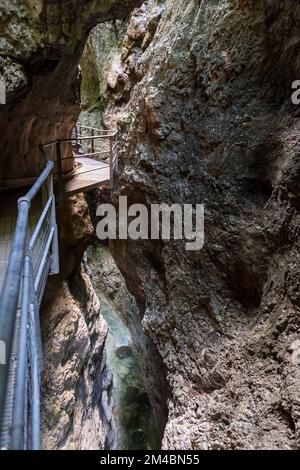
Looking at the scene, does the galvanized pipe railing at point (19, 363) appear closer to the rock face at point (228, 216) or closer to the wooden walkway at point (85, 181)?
the rock face at point (228, 216)

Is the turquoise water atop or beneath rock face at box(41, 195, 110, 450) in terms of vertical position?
beneath

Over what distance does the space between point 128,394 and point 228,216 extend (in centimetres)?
809

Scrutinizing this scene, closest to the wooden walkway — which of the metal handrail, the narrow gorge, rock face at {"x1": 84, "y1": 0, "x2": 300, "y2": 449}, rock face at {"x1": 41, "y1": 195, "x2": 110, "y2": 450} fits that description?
the narrow gorge

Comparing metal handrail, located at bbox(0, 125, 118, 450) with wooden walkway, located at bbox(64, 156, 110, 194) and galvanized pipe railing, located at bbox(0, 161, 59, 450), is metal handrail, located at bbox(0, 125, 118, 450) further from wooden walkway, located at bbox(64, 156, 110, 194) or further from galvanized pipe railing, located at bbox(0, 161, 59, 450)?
wooden walkway, located at bbox(64, 156, 110, 194)

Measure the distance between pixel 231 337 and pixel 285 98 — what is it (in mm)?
3179

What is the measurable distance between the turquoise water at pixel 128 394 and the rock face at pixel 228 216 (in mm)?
4594

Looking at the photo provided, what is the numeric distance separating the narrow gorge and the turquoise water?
5.83 ft

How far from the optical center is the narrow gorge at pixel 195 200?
132 inches

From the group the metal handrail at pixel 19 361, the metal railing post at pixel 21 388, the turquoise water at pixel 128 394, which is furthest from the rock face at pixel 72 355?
the metal railing post at pixel 21 388

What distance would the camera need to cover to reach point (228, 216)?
4312 millimetres

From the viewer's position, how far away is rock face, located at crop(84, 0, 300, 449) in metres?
3.14

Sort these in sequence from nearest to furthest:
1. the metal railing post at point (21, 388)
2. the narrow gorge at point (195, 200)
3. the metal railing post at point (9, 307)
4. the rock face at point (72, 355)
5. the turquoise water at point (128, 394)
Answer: the metal railing post at point (21, 388), the metal railing post at point (9, 307), the narrow gorge at point (195, 200), the rock face at point (72, 355), the turquoise water at point (128, 394)

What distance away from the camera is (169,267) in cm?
539

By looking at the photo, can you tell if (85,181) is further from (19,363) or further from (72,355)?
(19,363)
